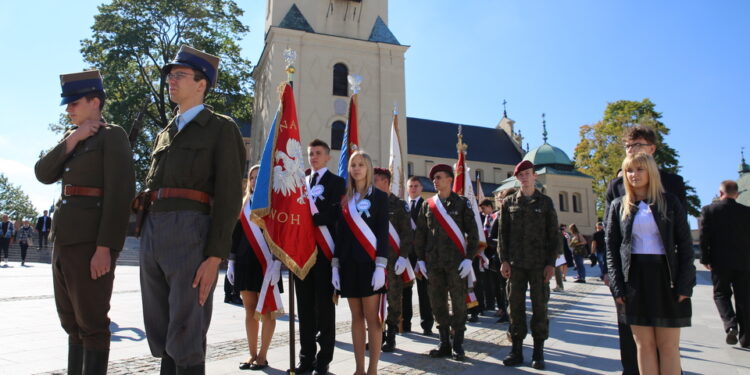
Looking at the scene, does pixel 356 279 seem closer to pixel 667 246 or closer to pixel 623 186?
pixel 667 246

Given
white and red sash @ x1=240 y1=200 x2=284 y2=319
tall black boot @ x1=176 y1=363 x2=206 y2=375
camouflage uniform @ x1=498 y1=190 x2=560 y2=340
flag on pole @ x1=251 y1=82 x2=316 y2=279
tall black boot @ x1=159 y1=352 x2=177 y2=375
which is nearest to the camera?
tall black boot @ x1=176 y1=363 x2=206 y2=375

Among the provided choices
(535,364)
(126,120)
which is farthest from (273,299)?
(126,120)

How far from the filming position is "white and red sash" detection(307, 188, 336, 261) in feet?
16.4

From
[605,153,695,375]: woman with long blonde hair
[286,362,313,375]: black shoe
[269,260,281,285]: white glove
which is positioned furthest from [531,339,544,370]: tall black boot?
[269,260,281,285]: white glove

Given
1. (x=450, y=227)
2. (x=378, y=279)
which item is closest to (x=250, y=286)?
(x=378, y=279)

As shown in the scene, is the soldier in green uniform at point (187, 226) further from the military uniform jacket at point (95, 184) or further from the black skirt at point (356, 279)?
the black skirt at point (356, 279)

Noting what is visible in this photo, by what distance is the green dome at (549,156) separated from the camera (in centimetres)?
4778

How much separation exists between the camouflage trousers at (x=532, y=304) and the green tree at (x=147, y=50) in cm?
2747

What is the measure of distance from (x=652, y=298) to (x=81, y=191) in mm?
4343

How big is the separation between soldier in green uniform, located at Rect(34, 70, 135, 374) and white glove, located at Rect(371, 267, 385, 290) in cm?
210

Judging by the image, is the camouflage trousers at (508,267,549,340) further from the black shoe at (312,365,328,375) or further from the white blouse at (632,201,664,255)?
the black shoe at (312,365,328,375)

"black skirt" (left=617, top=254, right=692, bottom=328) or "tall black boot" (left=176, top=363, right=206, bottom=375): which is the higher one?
"black skirt" (left=617, top=254, right=692, bottom=328)

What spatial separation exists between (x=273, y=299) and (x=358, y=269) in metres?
1.08

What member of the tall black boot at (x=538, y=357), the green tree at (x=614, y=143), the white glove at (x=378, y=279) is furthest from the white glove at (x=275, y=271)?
the green tree at (x=614, y=143)
